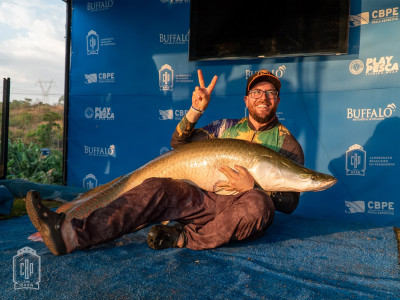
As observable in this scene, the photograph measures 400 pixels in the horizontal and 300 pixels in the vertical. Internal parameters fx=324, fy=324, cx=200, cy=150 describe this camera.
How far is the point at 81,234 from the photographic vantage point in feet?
6.04

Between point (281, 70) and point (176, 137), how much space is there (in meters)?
2.32

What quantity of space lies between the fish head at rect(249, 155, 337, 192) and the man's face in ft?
1.65

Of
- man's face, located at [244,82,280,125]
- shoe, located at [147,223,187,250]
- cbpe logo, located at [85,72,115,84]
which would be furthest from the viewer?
cbpe logo, located at [85,72,115,84]

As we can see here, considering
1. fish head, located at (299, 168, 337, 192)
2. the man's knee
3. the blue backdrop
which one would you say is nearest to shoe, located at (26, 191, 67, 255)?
the man's knee

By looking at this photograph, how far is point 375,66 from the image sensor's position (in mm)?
3885

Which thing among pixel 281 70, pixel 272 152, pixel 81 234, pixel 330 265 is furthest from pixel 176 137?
pixel 281 70

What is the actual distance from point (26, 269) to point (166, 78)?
3.57 m

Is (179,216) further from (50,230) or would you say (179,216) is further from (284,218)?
(284,218)

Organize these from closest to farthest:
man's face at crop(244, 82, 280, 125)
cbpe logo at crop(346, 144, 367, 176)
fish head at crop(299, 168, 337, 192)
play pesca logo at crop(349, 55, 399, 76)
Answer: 1. fish head at crop(299, 168, 337, 192)
2. man's face at crop(244, 82, 280, 125)
3. play pesca logo at crop(349, 55, 399, 76)
4. cbpe logo at crop(346, 144, 367, 176)

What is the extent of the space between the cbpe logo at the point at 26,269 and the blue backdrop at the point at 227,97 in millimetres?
3014

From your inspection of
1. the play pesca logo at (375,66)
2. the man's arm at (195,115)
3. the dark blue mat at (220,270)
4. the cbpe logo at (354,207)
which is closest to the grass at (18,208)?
the dark blue mat at (220,270)

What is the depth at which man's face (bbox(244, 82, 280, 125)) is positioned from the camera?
247 centimetres

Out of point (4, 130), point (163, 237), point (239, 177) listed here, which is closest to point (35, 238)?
point (163, 237)

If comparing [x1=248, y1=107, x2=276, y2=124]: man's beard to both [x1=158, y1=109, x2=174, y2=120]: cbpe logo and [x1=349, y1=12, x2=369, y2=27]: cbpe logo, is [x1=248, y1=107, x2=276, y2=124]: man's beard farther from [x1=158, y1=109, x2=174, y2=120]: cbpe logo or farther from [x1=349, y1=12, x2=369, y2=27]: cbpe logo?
[x1=158, y1=109, x2=174, y2=120]: cbpe logo
